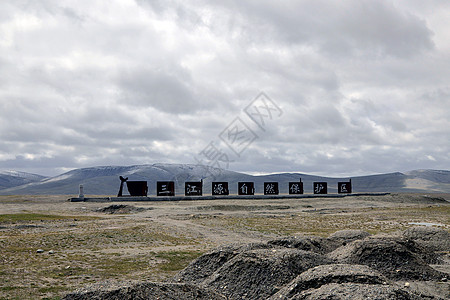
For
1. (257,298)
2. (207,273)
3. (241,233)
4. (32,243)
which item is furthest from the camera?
(241,233)

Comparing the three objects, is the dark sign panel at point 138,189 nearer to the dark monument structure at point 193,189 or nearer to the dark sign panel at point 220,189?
the dark monument structure at point 193,189

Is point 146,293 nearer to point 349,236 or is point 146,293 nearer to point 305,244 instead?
point 305,244

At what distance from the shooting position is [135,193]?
6625 cm

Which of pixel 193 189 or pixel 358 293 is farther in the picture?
pixel 193 189

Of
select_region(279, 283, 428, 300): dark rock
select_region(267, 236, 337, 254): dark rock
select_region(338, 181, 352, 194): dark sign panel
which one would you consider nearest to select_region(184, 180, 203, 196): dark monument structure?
select_region(338, 181, 352, 194): dark sign panel

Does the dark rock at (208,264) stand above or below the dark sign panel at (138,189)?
below

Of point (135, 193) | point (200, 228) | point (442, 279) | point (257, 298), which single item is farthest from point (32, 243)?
point (135, 193)

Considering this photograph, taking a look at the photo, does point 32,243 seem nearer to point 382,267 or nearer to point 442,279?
point 382,267

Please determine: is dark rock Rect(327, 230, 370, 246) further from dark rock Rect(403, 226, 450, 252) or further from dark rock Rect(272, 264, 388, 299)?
dark rock Rect(272, 264, 388, 299)

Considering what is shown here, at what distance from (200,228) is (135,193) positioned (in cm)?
3692

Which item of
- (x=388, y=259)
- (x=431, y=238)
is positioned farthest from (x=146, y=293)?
(x=431, y=238)

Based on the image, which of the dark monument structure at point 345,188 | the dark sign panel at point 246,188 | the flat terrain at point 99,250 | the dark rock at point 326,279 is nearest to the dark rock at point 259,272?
the dark rock at point 326,279

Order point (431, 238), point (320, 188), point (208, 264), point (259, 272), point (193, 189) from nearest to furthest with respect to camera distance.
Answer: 1. point (259, 272)
2. point (208, 264)
3. point (431, 238)
4. point (193, 189)
5. point (320, 188)

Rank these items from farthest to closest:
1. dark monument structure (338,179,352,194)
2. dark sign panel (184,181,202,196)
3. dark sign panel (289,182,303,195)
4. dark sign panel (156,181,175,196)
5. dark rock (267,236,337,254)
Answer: dark monument structure (338,179,352,194), dark sign panel (289,182,303,195), dark sign panel (184,181,202,196), dark sign panel (156,181,175,196), dark rock (267,236,337,254)
